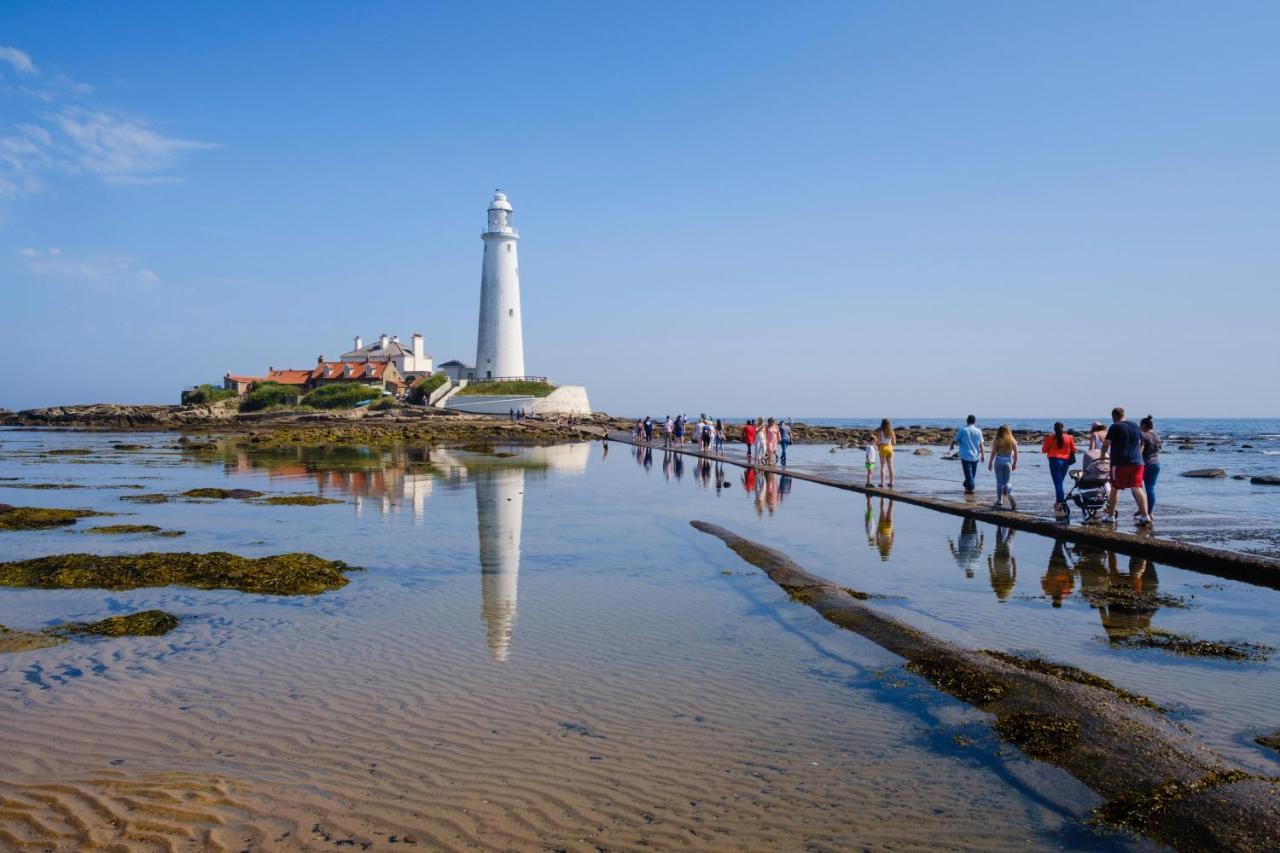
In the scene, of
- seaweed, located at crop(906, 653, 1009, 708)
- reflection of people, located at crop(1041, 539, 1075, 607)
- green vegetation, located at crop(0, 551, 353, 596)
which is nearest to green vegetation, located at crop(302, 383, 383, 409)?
green vegetation, located at crop(0, 551, 353, 596)

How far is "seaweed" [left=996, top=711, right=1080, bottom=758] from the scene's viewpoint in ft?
17.4

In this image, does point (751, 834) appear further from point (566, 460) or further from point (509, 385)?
point (509, 385)

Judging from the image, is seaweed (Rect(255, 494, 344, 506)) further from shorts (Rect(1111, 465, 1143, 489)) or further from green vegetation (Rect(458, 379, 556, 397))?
green vegetation (Rect(458, 379, 556, 397))

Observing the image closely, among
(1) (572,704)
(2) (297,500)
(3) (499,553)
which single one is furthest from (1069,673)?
(2) (297,500)

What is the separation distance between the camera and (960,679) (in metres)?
6.66

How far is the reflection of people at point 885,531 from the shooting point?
45.0 feet

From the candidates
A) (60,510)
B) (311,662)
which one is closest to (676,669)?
(311,662)

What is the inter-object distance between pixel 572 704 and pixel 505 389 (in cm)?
6879

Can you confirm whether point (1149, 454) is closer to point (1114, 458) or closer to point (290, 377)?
point (1114, 458)

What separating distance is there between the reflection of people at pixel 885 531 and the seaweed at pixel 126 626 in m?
9.72

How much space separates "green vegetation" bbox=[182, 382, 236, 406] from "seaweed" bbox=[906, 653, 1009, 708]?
95.7 m

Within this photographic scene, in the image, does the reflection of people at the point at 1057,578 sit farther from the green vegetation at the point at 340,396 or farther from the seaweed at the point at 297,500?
the green vegetation at the point at 340,396

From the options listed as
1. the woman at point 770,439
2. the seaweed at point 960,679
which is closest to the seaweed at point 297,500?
the seaweed at point 960,679

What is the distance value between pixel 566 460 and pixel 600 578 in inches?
1028
